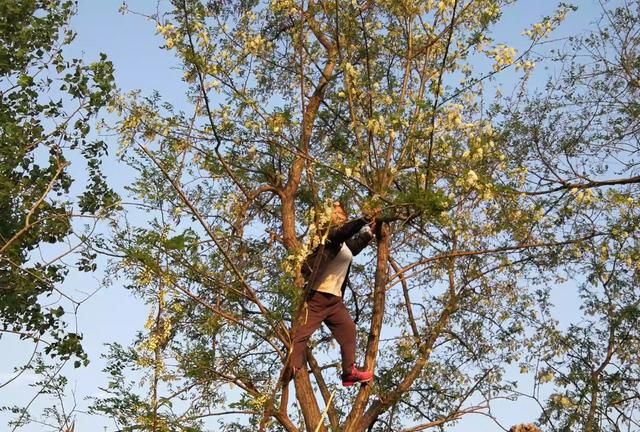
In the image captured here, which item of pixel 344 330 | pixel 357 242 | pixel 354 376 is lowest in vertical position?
pixel 354 376

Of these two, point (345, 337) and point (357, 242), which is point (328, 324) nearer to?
point (345, 337)

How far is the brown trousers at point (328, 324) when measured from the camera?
7234 mm

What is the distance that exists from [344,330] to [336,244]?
1.14m

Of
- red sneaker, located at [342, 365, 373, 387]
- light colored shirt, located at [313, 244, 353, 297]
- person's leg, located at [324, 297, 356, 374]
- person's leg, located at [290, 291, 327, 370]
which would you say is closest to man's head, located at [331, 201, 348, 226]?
light colored shirt, located at [313, 244, 353, 297]

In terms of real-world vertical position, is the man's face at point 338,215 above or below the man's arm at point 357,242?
below

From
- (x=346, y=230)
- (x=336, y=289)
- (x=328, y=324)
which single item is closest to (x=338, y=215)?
(x=346, y=230)

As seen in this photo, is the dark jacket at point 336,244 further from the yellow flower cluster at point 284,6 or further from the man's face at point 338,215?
the yellow flower cluster at point 284,6

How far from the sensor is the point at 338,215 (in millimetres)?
6824

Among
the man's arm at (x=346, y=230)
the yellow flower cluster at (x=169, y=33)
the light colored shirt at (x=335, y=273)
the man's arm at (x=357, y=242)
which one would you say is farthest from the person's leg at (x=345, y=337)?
the yellow flower cluster at (x=169, y=33)

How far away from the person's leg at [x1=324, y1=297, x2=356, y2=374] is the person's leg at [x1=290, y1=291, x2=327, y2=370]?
18 centimetres

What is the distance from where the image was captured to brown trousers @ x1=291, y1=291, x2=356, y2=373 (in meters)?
7.23

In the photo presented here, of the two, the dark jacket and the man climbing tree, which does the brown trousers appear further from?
the dark jacket

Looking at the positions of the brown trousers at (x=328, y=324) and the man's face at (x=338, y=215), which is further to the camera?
the brown trousers at (x=328, y=324)

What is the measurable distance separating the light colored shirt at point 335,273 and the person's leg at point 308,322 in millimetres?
77
